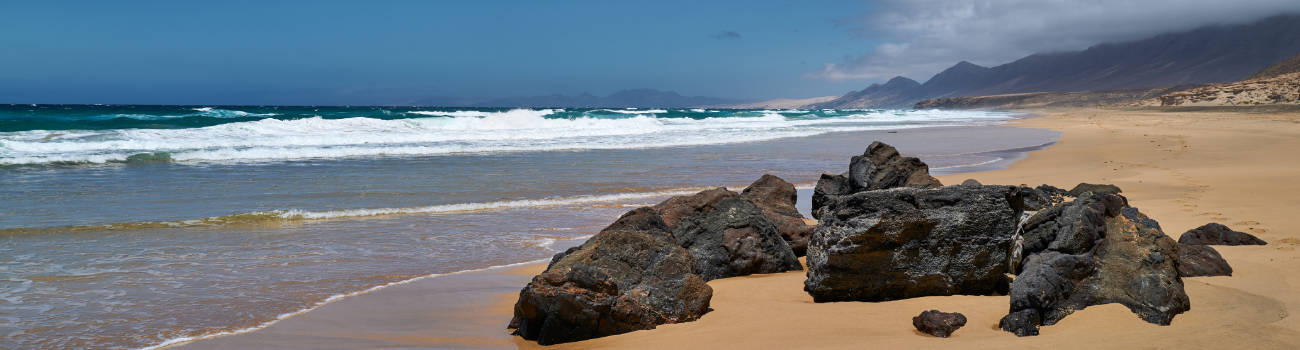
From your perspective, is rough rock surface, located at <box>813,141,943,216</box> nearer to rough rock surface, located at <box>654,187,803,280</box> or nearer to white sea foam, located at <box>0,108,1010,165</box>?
rough rock surface, located at <box>654,187,803,280</box>

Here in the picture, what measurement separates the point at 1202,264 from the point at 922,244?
61.9 inches

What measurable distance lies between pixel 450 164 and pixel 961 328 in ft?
45.0

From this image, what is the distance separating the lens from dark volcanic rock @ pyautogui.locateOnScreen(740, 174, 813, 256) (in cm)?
645

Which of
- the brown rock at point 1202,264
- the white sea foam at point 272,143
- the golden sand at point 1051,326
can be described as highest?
the brown rock at point 1202,264

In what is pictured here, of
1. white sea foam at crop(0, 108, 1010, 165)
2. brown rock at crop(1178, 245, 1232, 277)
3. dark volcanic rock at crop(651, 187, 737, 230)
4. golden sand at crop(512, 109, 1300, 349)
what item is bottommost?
white sea foam at crop(0, 108, 1010, 165)

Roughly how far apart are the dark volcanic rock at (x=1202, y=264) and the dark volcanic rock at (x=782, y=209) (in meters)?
2.47

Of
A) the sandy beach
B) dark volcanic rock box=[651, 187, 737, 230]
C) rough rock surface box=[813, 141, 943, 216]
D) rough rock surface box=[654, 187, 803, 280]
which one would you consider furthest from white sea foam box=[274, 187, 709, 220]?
rough rock surface box=[654, 187, 803, 280]

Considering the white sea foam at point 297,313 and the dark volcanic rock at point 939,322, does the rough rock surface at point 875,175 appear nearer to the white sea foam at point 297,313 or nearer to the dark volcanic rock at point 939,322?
the white sea foam at point 297,313

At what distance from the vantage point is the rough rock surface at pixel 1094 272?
362 cm

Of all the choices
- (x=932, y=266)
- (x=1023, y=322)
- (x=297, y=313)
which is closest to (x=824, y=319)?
(x=932, y=266)

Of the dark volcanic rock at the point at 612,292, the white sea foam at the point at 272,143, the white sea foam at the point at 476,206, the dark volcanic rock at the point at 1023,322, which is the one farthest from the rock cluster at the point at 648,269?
the white sea foam at the point at 272,143

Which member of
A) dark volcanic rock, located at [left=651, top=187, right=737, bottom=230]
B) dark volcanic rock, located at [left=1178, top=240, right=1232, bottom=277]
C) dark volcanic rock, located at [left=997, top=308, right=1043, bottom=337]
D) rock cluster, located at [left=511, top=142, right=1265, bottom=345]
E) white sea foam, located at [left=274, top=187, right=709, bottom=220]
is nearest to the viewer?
dark volcanic rock, located at [left=997, top=308, right=1043, bottom=337]

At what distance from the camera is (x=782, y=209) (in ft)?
24.5

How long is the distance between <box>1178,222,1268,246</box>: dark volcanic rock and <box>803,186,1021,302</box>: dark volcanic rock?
2.07 metres
